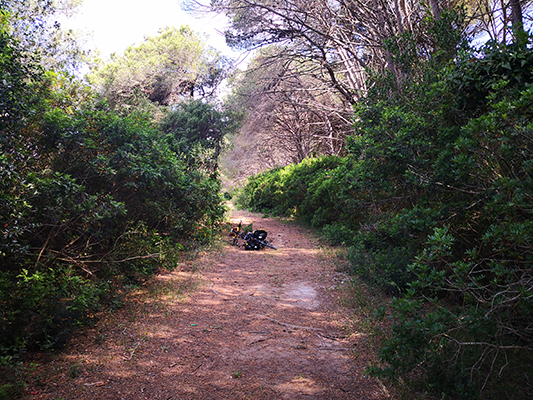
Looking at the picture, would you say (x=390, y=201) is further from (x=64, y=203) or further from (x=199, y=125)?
(x=199, y=125)

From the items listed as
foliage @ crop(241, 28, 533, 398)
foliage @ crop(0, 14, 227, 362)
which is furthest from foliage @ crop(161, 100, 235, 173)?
foliage @ crop(241, 28, 533, 398)

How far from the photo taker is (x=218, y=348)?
422 cm

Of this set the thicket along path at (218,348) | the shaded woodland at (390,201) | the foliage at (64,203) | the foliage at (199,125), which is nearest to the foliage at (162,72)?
the foliage at (199,125)

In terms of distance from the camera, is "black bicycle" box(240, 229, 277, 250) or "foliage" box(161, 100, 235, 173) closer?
"black bicycle" box(240, 229, 277, 250)

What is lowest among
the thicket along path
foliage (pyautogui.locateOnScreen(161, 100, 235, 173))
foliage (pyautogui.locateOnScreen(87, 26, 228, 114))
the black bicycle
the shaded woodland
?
the thicket along path

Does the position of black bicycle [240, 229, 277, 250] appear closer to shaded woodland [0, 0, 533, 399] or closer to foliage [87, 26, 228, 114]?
shaded woodland [0, 0, 533, 399]

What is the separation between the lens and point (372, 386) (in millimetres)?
3320

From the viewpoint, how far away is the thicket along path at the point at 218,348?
10.8 ft

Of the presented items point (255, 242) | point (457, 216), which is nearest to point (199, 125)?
point (255, 242)

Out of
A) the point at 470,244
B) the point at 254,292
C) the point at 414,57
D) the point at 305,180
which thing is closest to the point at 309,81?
the point at 305,180

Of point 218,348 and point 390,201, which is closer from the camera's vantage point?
point 218,348

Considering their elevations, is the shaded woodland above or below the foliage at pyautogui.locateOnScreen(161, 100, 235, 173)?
below

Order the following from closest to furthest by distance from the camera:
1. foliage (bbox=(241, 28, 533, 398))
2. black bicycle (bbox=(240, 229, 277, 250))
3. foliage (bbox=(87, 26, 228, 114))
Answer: foliage (bbox=(241, 28, 533, 398)) < black bicycle (bbox=(240, 229, 277, 250)) < foliage (bbox=(87, 26, 228, 114))

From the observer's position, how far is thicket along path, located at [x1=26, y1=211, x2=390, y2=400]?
3287 millimetres
